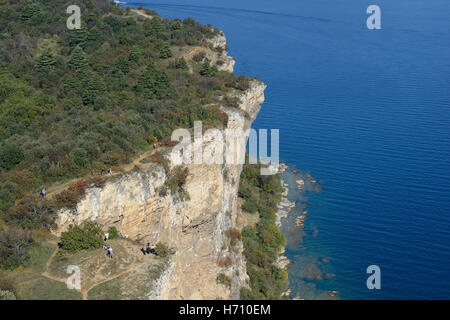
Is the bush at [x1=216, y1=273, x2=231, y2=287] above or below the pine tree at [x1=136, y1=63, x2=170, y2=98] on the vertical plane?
below

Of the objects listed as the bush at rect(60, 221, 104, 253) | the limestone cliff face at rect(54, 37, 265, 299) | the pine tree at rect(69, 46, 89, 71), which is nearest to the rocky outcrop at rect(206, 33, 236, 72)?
the limestone cliff face at rect(54, 37, 265, 299)

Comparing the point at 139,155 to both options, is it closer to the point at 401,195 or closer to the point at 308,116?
the point at 401,195

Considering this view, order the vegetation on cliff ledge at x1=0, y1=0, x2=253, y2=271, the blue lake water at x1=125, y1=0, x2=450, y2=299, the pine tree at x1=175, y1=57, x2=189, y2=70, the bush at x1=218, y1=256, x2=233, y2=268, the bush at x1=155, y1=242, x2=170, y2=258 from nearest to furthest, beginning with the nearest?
1. the bush at x1=155, y1=242, x2=170, y2=258
2. the vegetation on cliff ledge at x1=0, y1=0, x2=253, y2=271
3. the bush at x1=218, y1=256, x2=233, y2=268
4. the blue lake water at x1=125, y1=0, x2=450, y2=299
5. the pine tree at x1=175, y1=57, x2=189, y2=70

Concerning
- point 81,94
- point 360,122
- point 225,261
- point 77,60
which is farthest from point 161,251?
point 360,122

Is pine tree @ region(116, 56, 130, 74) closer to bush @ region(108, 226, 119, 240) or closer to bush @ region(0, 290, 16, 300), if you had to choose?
bush @ region(108, 226, 119, 240)

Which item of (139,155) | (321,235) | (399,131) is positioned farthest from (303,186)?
(139,155)

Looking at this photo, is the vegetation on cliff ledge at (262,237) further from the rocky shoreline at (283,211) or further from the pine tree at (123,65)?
the pine tree at (123,65)

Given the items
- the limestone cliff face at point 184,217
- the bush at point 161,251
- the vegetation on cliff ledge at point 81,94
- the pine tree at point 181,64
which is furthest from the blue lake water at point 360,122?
the pine tree at point 181,64
